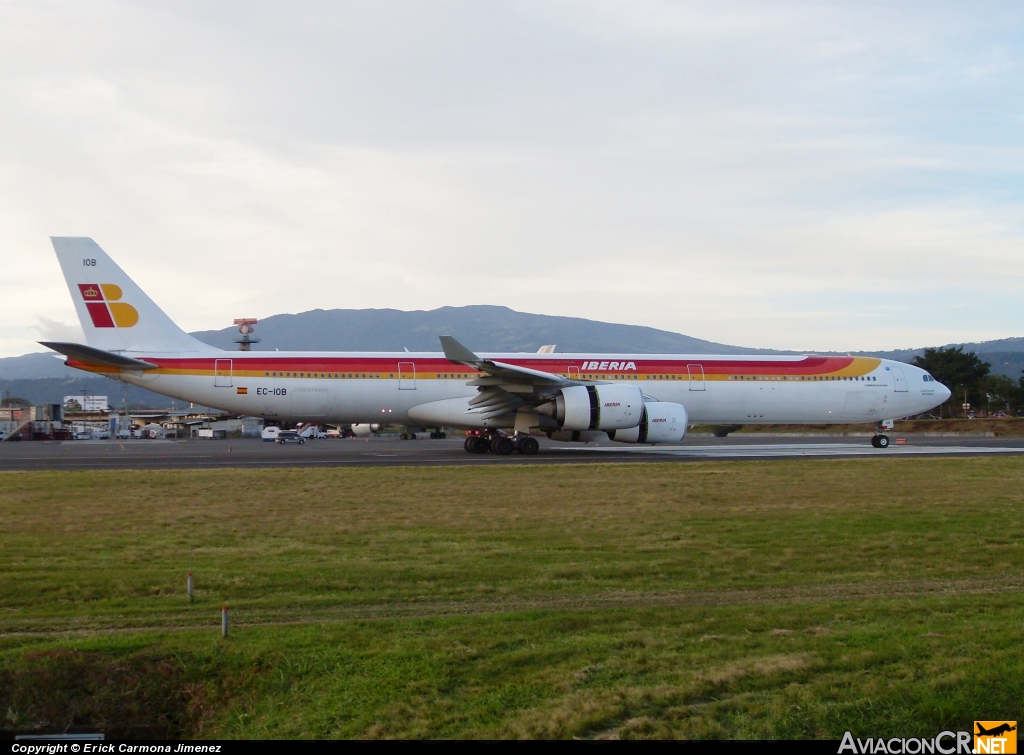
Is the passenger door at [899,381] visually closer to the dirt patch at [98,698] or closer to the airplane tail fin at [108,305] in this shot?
the airplane tail fin at [108,305]

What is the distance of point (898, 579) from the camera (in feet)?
28.2

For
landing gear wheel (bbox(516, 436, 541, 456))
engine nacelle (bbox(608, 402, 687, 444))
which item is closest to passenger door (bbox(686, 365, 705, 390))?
engine nacelle (bbox(608, 402, 687, 444))

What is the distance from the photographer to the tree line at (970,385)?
72.8m

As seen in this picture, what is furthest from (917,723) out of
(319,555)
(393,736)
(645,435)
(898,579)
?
(645,435)

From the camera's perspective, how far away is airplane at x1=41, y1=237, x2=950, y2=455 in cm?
2497

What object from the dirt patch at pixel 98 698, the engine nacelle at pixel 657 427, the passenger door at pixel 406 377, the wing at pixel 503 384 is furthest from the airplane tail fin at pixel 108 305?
the dirt patch at pixel 98 698

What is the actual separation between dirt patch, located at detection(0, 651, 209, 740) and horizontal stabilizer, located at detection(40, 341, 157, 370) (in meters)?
18.9

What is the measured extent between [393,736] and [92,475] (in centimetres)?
1581

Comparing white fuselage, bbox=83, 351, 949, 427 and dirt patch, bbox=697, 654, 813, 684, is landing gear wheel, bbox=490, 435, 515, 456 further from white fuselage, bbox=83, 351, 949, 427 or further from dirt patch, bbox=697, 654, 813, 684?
dirt patch, bbox=697, 654, 813, 684

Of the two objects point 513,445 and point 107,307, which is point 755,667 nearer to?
point 513,445

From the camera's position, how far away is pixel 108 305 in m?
25.3

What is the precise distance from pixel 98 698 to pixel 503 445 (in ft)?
67.8

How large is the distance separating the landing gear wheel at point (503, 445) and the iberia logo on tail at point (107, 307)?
11423mm

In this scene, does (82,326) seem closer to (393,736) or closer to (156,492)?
(156,492)
